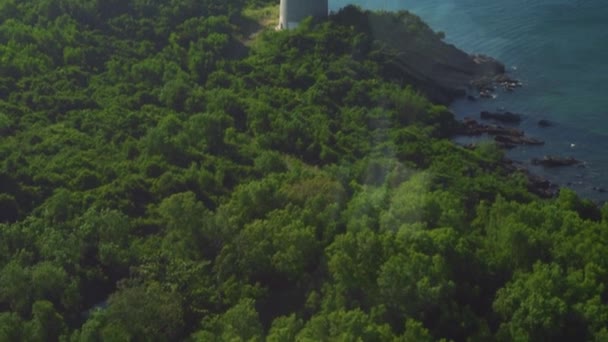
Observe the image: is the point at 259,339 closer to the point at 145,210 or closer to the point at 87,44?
the point at 145,210

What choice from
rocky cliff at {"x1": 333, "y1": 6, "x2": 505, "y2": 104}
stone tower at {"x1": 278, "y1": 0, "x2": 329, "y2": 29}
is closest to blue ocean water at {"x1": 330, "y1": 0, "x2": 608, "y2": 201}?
rocky cliff at {"x1": 333, "y1": 6, "x2": 505, "y2": 104}

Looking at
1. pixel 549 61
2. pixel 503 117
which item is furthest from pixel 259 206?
pixel 549 61

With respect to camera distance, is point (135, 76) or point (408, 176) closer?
point (408, 176)

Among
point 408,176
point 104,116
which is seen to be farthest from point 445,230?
point 104,116

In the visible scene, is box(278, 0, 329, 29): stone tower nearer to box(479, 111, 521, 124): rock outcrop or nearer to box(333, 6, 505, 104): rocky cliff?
box(333, 6, 505, 104): rocky cliff

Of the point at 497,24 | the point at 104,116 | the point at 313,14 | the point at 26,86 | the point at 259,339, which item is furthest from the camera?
the point at 497,24

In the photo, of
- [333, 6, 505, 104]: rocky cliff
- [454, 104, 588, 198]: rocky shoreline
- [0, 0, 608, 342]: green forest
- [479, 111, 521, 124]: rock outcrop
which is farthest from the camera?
[333, 6, 505, 104]: rocky cliff

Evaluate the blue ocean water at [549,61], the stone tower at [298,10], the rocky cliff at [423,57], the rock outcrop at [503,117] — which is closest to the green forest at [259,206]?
the rocky cliff at [423,57]
